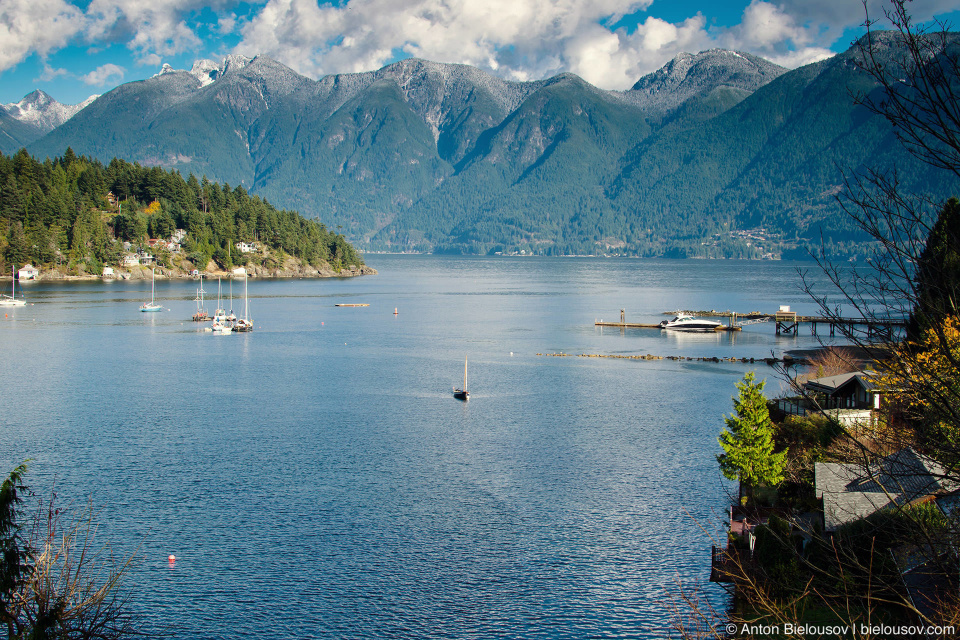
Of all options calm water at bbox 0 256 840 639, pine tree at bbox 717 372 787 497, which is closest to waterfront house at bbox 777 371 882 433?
calm water at bbox 0 256 840 639

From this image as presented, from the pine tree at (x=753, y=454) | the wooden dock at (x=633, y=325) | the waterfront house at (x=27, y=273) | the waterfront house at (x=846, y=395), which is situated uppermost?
the waterfront house at (x=27, y=273)

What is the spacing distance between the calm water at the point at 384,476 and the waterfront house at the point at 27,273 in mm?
100007

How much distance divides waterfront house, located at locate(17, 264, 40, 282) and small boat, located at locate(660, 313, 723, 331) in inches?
5678

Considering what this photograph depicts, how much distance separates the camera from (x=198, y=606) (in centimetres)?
2717

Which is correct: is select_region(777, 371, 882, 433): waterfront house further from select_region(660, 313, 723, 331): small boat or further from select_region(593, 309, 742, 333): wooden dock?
select_region(593, 309, 742, 333): wooden dock

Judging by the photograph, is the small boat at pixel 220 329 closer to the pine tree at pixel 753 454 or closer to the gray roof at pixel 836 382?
the gray roof at pixel 836 382

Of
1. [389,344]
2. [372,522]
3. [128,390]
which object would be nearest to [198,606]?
[372,522]

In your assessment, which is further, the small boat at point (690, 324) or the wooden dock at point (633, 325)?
the wooden dock at point (633, 325)

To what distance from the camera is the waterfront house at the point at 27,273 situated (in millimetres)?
175750

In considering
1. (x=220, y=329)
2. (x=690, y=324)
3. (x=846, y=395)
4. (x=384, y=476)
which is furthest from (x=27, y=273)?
(x=846, y=395)

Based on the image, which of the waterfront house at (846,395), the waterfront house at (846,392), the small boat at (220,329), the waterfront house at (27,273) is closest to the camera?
the waterfront house at (846,395)

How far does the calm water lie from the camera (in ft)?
91.1

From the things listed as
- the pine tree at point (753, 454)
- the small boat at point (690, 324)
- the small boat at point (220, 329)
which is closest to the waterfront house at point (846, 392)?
the pine tree at point (753, 454)

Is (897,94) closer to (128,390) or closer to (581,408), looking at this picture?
(581,408)
